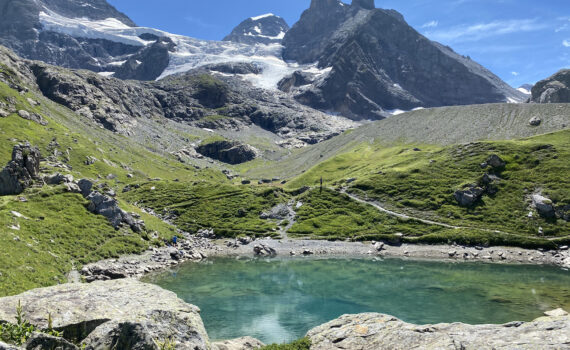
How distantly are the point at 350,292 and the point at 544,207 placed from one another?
73422 millimetres

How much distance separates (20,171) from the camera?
69125 millimetres

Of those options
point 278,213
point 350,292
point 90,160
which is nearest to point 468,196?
point 278,213

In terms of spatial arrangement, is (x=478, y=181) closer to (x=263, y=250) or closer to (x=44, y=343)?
(x=263, y=250)

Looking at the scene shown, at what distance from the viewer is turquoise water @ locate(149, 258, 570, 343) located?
40.2 meters

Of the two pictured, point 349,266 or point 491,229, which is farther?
point 491,229

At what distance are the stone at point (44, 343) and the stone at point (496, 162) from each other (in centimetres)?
13396

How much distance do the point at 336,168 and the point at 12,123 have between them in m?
163

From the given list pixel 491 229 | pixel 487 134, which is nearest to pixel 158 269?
pixel 491 229

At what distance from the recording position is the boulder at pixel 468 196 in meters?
104

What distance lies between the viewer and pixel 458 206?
344ft

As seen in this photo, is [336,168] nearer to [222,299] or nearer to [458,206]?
[458,206]

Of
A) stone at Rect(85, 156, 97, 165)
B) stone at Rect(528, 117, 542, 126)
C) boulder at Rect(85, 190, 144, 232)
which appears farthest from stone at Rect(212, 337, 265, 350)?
stone at Rect(528, 117, 542, 126)

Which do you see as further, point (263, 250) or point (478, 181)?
point (478, 181)

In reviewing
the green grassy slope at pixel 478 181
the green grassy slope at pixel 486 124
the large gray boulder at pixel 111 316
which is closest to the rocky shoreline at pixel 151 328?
the large gray boulder at pixel 111 316
